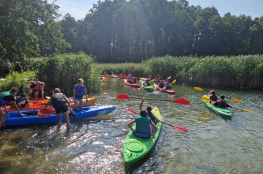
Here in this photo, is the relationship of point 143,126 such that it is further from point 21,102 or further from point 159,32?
point 159,32

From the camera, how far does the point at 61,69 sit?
34.1 ft

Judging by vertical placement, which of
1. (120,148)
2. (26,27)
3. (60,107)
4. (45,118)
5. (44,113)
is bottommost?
(120,148)

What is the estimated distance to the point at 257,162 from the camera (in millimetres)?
4207

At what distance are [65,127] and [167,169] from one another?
4148 millimetres

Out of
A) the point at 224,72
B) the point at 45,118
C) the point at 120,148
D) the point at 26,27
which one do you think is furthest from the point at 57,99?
the point at 224,72

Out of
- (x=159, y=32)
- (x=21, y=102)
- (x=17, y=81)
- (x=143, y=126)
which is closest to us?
(x=143, y=126)

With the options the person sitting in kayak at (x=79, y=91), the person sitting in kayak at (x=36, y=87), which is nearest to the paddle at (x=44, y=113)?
the person sitting in kayak at (x=79, y=91)

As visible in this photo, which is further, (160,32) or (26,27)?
(160,32)

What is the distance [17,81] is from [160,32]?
4621 cm

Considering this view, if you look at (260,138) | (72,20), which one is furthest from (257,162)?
(72,20)

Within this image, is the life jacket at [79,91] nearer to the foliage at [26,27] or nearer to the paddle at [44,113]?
the paddle at [44,113]

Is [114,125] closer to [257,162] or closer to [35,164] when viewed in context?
[35,164]

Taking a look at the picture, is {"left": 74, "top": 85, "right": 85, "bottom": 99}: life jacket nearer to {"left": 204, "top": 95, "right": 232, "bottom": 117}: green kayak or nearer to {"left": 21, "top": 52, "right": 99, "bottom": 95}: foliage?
{"left": 21, "top": 52, "right": 99, "bottom": 95}: foliage

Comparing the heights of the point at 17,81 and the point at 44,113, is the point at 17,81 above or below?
above
